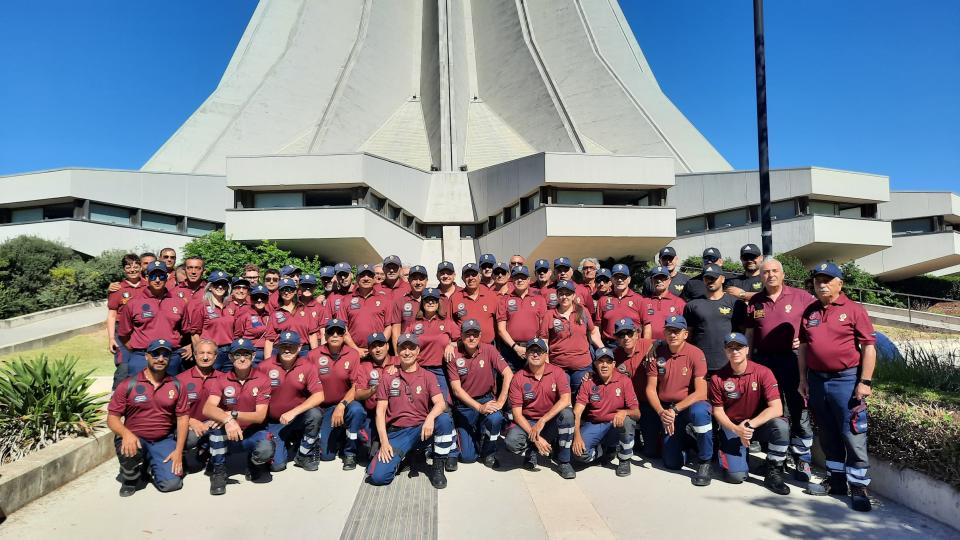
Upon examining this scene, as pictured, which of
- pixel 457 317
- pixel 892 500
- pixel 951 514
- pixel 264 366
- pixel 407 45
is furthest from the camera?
pixel 407 45

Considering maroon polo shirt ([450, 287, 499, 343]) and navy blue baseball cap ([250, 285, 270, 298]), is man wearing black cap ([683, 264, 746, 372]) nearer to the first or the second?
maroon polo shirt ([450, 287, 499, 343])

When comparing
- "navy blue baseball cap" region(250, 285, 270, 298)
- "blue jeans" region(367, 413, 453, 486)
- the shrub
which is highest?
"navy blue baseball cap" region(250, 285, 270, 298)


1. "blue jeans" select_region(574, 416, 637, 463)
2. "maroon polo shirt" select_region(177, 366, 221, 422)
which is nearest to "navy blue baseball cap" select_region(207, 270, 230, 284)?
"maroon polo shirt" select_region(177, 366, 221, 422)

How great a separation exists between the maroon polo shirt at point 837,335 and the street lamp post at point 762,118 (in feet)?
9.35

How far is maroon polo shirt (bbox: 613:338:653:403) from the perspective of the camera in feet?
17.6

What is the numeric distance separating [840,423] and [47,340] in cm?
1596

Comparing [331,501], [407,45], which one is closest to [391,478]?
[331,501]

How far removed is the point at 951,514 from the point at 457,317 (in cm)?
453

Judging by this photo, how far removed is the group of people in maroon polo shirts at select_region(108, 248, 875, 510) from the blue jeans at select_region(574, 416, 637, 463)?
18mm

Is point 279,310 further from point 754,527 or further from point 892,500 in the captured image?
point 892,500

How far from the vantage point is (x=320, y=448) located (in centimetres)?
550

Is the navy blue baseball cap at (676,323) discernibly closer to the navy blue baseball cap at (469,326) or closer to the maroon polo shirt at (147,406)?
the navy blue baseball cap at (469,326)

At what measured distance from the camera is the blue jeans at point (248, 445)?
4.77m

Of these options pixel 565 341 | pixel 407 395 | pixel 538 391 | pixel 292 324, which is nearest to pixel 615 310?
pixel 565 341
